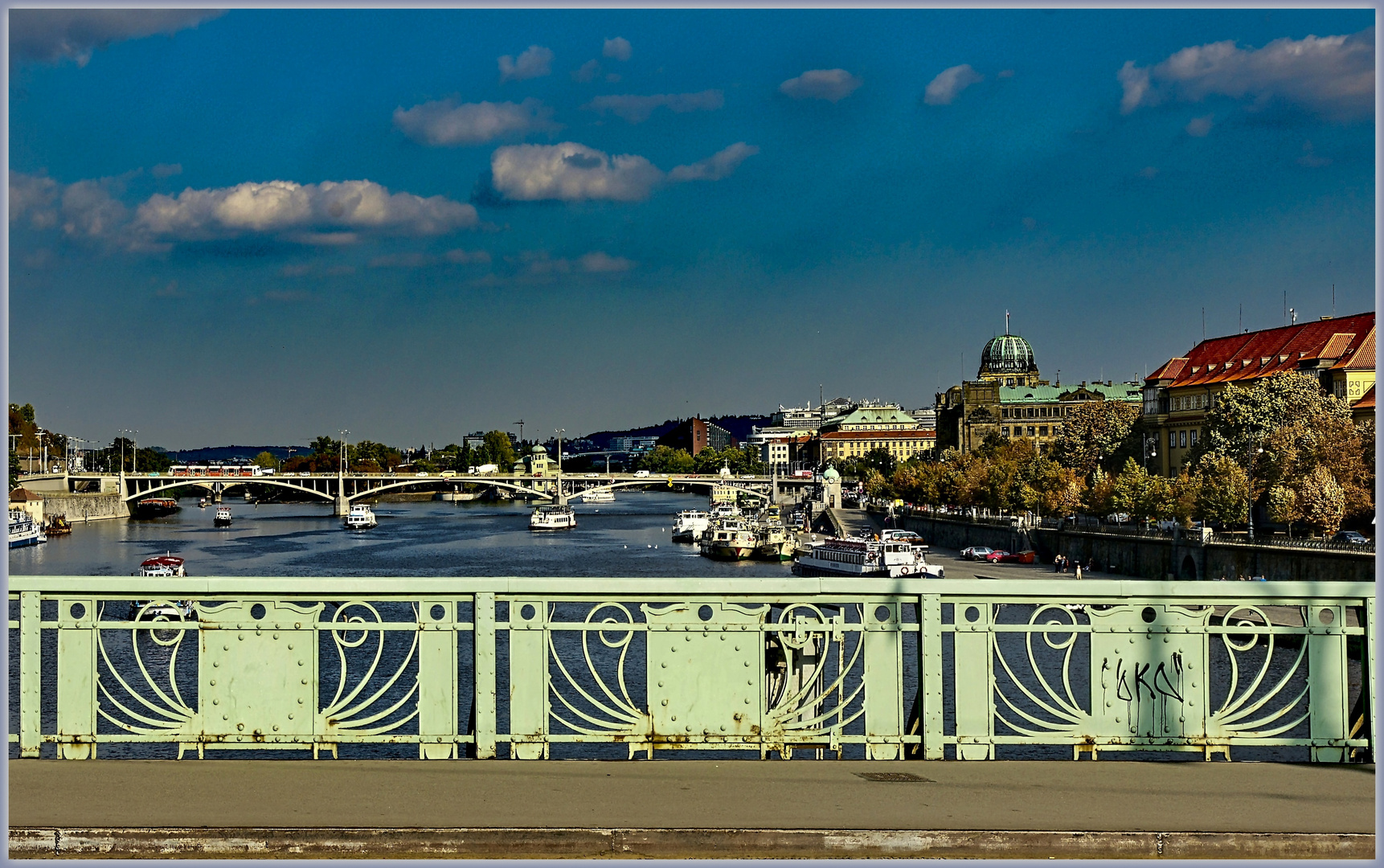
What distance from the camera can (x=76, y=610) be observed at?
682 cm

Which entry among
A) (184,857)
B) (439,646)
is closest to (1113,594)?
(439,646)

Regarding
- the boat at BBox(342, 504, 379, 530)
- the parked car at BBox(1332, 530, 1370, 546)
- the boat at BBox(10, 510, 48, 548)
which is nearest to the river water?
the boat at BBox(10, 510, 48, 548)

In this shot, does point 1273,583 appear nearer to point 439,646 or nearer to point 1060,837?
point 1060,837

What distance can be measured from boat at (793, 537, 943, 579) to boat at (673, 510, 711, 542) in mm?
22515

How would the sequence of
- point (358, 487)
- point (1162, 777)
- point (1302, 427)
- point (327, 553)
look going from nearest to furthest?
point (1162, 777)
point (1302, 427)
point (327, 553)
point (358, 487)

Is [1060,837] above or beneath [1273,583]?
beneath

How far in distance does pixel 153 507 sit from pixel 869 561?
9325cm

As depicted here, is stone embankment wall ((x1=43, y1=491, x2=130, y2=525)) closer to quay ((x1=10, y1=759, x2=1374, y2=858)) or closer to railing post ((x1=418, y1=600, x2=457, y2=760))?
railing post ((x1=418, y1=600, x2=457, y2=760))

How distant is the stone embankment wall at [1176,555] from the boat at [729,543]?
13530 millimetres

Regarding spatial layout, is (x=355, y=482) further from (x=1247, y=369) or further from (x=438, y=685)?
(x=438, y=685)

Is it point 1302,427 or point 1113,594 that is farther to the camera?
point 1302,427

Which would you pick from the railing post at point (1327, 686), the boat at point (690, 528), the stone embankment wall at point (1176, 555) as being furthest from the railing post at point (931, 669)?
the boat at point (690, 528)

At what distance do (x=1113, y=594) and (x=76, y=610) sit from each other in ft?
16.2

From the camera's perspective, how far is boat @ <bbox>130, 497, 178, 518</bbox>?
130500 mm
